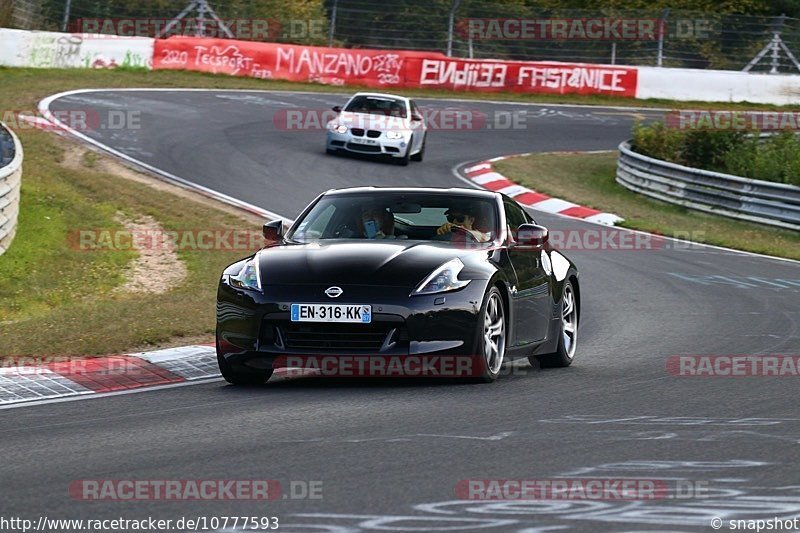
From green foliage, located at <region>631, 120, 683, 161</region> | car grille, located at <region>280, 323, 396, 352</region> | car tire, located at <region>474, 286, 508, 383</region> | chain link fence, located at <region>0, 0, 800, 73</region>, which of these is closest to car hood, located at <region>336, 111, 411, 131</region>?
green foliage, located at <region>631, 120, 683, 161</region>

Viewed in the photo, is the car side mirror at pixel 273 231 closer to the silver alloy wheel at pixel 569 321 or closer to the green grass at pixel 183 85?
the silver alloy wheel at pixel 569 321

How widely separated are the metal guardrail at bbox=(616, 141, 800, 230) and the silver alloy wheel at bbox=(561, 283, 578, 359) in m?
12.8

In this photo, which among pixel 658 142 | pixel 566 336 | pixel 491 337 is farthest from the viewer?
pixel 658 142

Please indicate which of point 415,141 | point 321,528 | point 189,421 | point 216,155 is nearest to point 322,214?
point 189,421

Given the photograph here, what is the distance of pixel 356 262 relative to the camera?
29.6 feet

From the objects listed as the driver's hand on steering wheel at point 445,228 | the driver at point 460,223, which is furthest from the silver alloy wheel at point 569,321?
the driver's hand on steering wheel at point 445,228

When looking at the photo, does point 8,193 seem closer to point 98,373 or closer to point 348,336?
point 98,373

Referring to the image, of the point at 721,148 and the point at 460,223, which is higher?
the point at 460,223

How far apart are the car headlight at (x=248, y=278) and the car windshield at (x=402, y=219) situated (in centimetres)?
88

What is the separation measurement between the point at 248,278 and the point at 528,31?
1306 inches

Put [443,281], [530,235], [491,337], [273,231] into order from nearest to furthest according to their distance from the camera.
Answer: [443,281]
[491,337]
[530,235]
[273,231]

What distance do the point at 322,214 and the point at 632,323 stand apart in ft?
14.0

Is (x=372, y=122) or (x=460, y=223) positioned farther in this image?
(x=372, y=122)

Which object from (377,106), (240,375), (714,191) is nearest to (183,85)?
(377,106)
